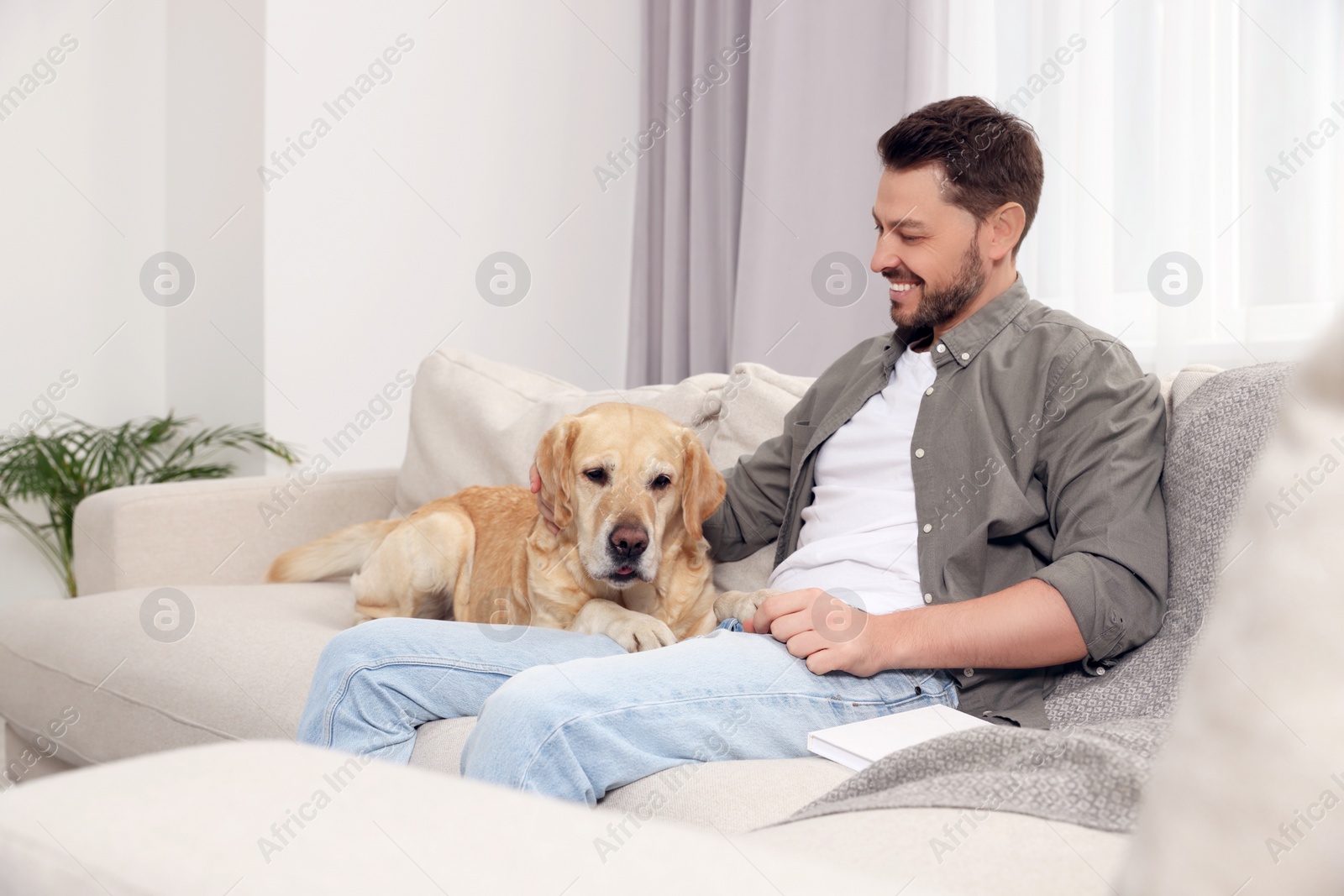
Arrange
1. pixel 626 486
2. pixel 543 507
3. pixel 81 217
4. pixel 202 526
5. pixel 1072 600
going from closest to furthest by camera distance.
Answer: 1. pixel 1072 600
2. pixel 626 486
3. pixel 543 507
4. pixel 202 526
5. pixel 81 217

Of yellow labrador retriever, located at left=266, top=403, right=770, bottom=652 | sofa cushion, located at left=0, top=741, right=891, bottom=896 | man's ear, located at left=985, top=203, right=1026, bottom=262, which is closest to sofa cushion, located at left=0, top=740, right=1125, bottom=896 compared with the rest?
sofa cushion, located at left=0, top=741, right=891, bottom=896

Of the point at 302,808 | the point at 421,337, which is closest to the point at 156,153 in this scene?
the point at 421,337

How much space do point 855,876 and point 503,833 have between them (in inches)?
5.6

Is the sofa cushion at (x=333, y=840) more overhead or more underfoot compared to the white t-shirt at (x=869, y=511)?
more overhead

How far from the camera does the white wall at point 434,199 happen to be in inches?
141

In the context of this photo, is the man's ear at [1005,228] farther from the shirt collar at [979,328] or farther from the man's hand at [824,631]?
the man's hand at [824,631]

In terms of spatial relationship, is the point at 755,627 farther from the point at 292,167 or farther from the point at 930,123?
the point at 292,167

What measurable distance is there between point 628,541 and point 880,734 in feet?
1.89

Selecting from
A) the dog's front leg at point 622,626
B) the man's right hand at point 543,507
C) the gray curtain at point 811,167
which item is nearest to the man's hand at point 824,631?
the dog's front leg at point 622,626

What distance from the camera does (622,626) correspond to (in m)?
1.60

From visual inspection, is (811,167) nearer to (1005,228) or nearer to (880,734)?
(1005,228)

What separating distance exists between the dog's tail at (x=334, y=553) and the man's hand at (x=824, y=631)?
118cm

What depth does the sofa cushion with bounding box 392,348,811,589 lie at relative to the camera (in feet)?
6.80

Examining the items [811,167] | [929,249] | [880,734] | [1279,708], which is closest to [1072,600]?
[880,734]
